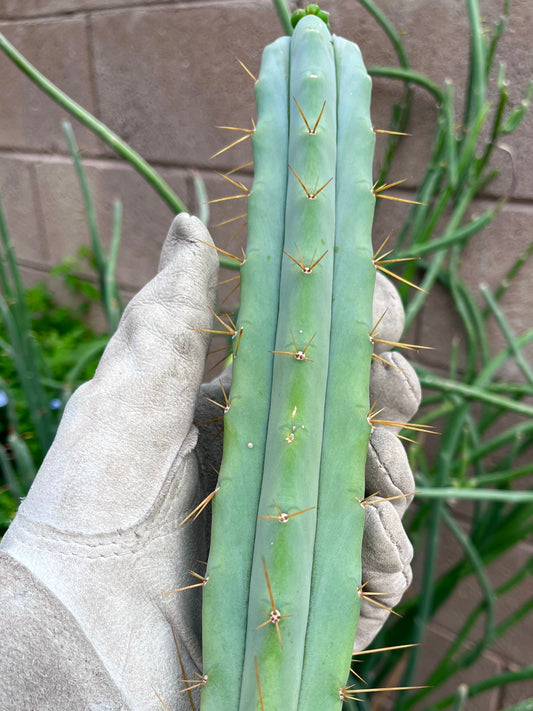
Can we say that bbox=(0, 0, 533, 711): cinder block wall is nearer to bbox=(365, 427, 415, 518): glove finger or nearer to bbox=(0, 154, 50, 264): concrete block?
bbox=(0, 154, 50, 264): concrete block

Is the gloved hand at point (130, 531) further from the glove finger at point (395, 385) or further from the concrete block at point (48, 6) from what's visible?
the concrete block at point (48, 6)

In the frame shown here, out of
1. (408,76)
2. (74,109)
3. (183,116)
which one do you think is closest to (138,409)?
(74,109)

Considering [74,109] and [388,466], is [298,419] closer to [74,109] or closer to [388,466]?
[388,466]

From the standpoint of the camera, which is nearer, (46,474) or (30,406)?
(46,474)

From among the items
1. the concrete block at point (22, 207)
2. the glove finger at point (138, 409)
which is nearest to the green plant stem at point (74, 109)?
the glove finger at point (138, 409)

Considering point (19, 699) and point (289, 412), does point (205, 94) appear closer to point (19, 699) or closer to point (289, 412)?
point (289, 412)

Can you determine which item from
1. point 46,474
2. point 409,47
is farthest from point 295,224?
point 409,47
